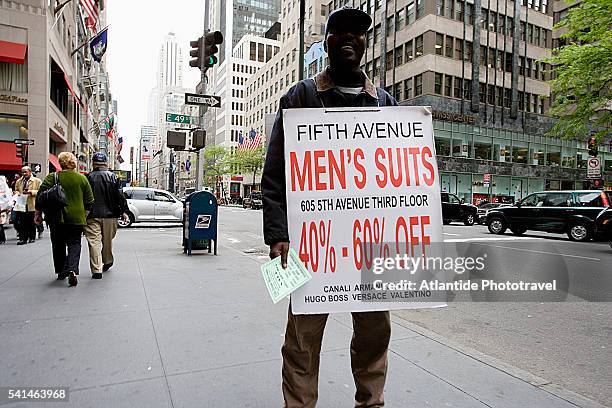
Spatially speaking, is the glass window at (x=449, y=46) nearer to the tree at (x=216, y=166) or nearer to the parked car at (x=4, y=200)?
the parked car at (x=4, y=200)

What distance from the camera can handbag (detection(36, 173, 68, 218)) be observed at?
5.69 meters

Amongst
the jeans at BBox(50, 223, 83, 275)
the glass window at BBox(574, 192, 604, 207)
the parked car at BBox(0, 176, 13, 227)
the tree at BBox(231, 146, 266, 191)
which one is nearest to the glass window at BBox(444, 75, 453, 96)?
the glass window at BBox(574, 192, 604, 207)

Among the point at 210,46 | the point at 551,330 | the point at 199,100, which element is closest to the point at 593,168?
the point at 210,46

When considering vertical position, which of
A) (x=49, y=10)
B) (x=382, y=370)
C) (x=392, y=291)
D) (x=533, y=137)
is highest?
(x=49, y=10)

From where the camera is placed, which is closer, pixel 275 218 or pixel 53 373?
pixel 275 218

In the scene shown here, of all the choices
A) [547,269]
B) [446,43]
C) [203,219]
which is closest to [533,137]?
[446,43]

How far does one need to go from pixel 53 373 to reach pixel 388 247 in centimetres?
248

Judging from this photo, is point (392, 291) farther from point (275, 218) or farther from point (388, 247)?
point (275, 218)

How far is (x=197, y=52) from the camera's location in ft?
34.5

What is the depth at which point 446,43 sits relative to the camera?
38.8 m

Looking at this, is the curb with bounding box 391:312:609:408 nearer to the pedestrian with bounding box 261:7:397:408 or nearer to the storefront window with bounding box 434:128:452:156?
the pedestrian with bounding box 261:7:397:408

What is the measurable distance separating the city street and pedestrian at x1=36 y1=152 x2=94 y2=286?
11.6 inches

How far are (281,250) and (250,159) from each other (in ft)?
203

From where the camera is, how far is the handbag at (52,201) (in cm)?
569
